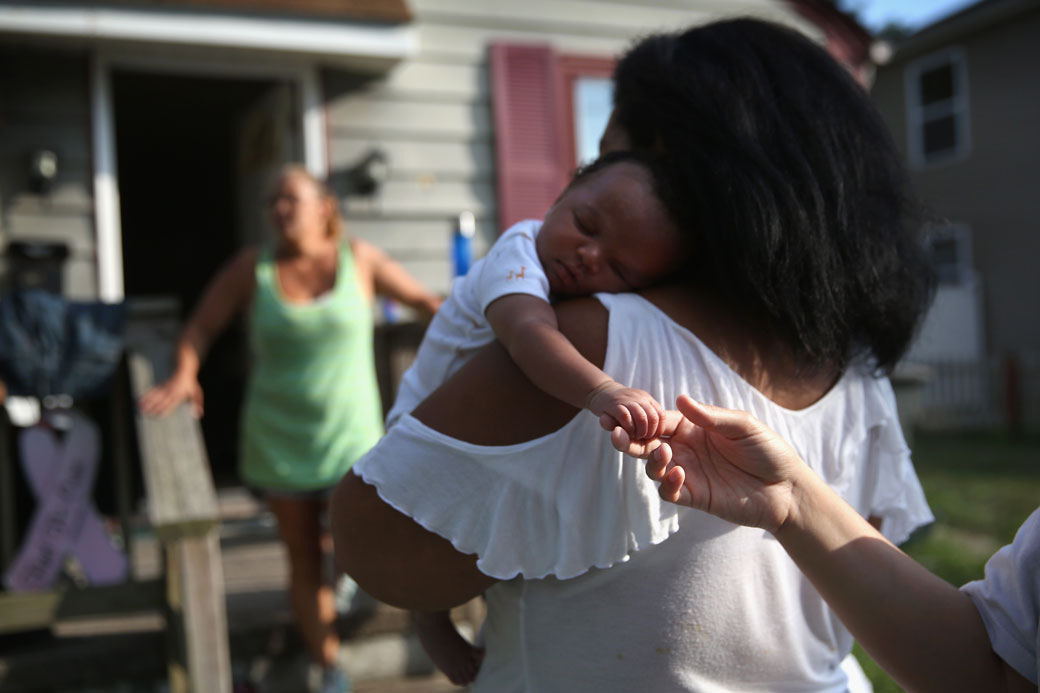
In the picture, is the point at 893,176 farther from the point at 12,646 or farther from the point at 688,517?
the point at 12,646

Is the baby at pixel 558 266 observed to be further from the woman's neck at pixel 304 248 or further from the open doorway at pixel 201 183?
the open doorway at pixel 201 183

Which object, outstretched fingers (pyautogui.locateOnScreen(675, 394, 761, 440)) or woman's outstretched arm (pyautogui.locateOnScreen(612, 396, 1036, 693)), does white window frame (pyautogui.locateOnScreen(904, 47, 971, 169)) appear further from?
outstretched fingers (pyautogui.locateOnScreen(675, 394, 761, 440))

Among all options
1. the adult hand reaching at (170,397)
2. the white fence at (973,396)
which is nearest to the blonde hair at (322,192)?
the adult hand reaching at (170,397)

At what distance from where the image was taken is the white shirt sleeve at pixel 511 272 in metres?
1.18

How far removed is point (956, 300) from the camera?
15.0m

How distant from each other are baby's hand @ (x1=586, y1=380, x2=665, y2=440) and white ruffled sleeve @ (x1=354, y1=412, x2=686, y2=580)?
0.33 feet

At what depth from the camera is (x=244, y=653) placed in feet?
11.1

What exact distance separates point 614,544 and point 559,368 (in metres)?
0.22

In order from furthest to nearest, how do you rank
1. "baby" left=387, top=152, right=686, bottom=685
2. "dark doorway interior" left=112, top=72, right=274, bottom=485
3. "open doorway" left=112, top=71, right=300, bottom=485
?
1. "dark doorway interior" left=112, top=72, right=274, bottom=485
2. "open doorway" left=112, top=71, right=300, bottom=485
3. "baby" left=387, top=152, right=686, bottom=685

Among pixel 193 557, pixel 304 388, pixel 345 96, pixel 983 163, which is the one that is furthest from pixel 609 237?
pixel 983 163

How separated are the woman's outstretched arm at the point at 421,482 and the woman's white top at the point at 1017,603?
0.52m

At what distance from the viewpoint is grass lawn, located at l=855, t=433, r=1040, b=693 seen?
17.1 ft

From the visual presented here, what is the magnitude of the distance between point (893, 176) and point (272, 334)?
2533 mm

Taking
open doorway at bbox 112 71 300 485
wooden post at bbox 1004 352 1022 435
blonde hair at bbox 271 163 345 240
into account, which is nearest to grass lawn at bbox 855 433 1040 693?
wooden post at bbox 1004 352 1022 435
